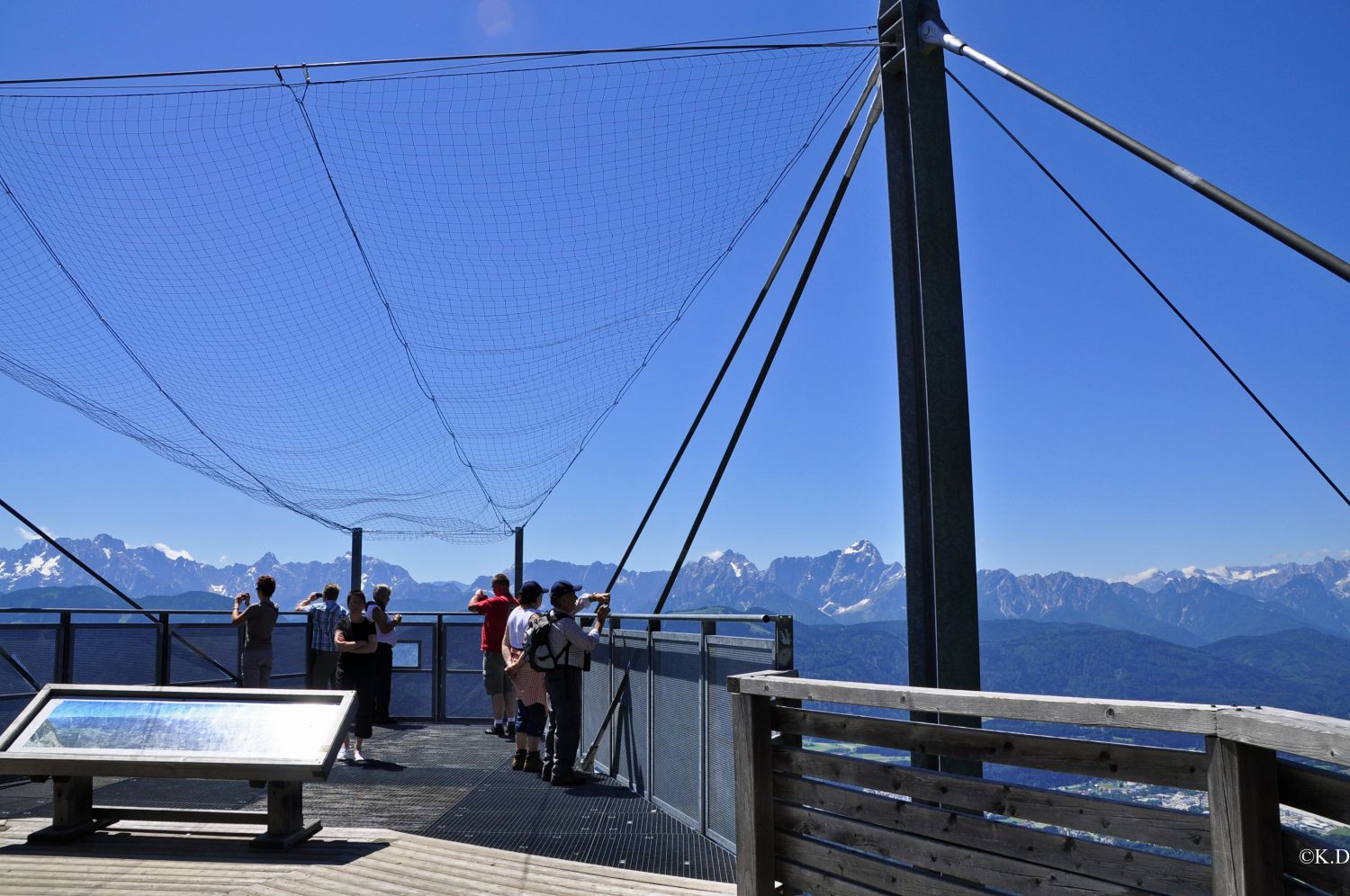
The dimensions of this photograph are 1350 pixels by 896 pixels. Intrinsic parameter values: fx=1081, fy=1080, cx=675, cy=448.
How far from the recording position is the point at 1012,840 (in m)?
3.15

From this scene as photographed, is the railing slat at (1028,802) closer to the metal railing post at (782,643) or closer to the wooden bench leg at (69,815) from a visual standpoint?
the metal railing post at (782,643)

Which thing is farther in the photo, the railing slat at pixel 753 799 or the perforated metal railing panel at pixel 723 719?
the perforated metal railing panel at pixel 723 719

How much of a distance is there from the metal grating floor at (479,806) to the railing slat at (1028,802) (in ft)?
7.51

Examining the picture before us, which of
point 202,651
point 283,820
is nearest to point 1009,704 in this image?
point 283,820

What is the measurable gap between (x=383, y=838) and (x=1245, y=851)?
194 inches

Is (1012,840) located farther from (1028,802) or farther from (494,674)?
(494,674)

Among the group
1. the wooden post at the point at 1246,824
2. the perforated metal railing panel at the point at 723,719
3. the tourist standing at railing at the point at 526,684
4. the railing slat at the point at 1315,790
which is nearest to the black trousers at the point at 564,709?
the tourist standing at railing at the point at 526,684

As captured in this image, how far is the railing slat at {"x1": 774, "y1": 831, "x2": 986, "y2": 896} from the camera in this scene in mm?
3377

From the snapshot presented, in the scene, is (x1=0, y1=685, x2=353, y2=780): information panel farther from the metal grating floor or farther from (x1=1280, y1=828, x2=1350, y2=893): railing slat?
(x1=1280, y1=828, x2=1350, y2=893): railing slat

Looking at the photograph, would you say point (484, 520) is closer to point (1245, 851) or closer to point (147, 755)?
point (147, 755)

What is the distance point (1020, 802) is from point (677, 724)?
4.70 m

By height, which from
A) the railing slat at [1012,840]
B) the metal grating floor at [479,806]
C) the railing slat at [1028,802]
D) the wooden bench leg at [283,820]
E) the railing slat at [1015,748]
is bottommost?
the metal grating floor at [479,806]

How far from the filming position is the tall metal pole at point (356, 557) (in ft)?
46.5

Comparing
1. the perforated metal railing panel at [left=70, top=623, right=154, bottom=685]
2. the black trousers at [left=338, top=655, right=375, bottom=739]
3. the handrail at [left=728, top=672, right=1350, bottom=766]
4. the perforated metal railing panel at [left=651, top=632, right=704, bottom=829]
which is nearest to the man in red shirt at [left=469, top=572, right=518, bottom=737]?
the black trousers at [left=338, top=655, right=375, bottom=739]
